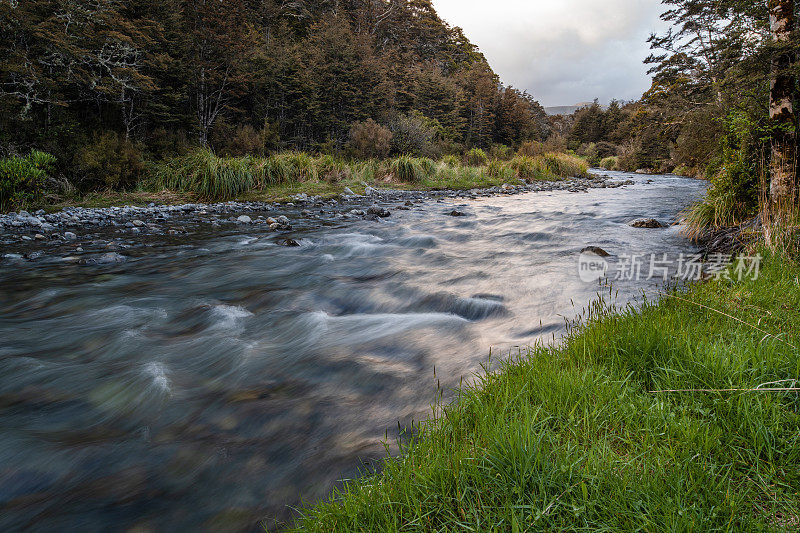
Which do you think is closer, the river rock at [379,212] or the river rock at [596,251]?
the river rock at [596,251]

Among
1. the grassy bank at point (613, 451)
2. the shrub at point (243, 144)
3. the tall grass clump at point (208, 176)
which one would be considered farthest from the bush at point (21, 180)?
the grassy bank at point (613, 451)

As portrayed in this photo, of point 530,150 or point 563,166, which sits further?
point 530,150

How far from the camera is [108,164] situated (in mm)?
11109

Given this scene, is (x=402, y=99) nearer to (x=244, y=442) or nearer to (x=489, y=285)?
(x=489, y=285)

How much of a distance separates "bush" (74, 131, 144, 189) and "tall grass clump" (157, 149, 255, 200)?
76cm

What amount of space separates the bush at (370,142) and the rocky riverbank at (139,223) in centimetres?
666

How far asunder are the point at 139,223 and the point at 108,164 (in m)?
4.65

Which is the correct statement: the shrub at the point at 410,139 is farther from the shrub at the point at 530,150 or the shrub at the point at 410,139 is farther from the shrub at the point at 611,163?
the shrub at the point at 611,163

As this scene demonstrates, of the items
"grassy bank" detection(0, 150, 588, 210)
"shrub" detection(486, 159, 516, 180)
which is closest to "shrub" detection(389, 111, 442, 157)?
"grassy bank" detection(0, 150, 588, 210)

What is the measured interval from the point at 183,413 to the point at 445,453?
5.52ft

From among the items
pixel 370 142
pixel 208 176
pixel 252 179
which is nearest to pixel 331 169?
pixel 252 179

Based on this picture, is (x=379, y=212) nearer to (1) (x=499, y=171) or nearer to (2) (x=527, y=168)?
(1) (x=499, y=171)

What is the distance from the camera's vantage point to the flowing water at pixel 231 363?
1.75 meters

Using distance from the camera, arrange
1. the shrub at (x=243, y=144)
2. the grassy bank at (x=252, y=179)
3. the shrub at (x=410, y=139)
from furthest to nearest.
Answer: the shrub at (x=410, y=139), the shrub at (x=243, y=144), the grassy bank at (x=252, y=179)
